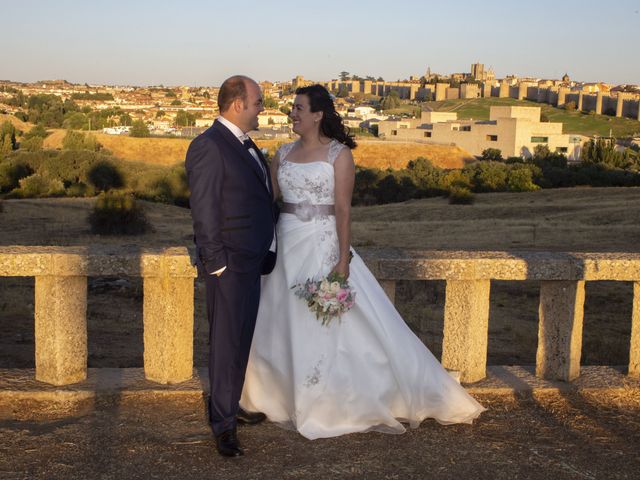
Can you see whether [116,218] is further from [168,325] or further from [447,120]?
[447,120]

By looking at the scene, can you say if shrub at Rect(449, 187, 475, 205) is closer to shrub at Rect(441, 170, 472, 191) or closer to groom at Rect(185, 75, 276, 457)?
shrub at Rect(441, 170, 472, 191)

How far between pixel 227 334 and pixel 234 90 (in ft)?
3.73

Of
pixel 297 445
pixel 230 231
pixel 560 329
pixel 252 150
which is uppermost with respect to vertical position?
pixel 252 150

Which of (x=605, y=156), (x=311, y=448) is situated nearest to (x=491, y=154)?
(x=605, y=156)

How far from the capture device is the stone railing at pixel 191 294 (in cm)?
418

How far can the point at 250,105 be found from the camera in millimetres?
3701

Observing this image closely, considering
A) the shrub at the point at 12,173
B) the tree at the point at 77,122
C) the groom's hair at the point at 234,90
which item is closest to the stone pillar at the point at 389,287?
the groom's hair at the point at 234,90

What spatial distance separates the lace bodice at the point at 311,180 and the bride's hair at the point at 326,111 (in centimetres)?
5

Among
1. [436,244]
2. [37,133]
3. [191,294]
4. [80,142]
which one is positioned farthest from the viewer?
[37,133]

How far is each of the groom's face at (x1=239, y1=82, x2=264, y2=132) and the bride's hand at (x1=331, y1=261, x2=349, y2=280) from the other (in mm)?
811

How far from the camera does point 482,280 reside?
4457 mm

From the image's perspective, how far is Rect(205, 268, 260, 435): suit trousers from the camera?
3.66 m

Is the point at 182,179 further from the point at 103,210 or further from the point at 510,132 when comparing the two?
the point at 510,132

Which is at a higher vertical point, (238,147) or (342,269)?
(238,147)
